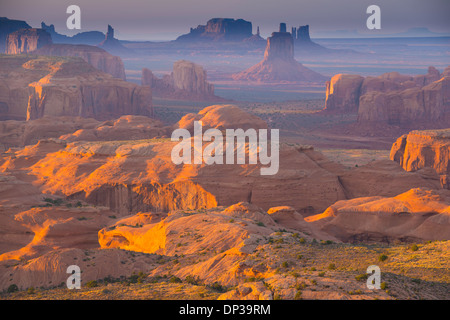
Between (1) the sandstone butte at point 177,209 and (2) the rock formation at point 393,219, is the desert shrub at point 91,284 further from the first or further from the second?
(2) the rock formation at point 393,219

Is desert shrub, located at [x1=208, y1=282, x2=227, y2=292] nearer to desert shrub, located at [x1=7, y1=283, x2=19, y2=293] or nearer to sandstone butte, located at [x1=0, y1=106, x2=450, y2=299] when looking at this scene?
sandstone butte, located at [x1=0, y1=106, x2=450, y2=299]

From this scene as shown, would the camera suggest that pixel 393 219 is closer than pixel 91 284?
No

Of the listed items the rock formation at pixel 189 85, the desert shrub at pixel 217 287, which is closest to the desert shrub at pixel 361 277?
the desert shrub at pixel 217 287

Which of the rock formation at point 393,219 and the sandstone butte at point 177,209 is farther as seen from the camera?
the rock formation at point 393,219

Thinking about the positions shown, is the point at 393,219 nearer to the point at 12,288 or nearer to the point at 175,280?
the point at 175,280

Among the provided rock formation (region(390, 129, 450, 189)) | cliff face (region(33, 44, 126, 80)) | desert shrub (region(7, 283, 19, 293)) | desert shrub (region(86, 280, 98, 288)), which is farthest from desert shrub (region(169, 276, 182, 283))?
cliff face (region(33, 44, 126, 80))

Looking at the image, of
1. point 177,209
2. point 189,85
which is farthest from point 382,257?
point 189,85
